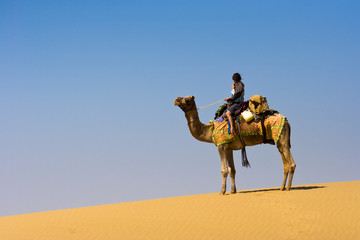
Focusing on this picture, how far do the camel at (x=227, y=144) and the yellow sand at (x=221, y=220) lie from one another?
2.41 feet

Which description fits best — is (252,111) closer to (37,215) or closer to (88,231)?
(88,231)

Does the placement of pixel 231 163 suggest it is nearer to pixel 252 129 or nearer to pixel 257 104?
pixel 252 129

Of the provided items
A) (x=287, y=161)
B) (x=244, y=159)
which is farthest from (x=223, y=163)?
(x=287, y=161)

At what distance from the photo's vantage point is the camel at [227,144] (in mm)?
18531

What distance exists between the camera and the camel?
60.8 ft

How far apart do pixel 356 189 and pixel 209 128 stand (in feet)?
19.7

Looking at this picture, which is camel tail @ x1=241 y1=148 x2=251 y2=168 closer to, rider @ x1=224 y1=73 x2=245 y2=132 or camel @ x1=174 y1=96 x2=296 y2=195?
camel @ x1=174 y1=96 x2=296 y2=195

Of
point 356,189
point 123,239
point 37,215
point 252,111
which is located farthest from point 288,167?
point 37,215

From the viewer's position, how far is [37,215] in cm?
2138

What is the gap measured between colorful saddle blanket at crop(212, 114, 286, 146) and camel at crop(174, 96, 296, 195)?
17cm

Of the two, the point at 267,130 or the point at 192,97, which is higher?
the point at 192,97

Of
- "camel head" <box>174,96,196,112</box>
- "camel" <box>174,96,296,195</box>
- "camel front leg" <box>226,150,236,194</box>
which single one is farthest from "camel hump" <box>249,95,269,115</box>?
"camel head" <box>174,96,196,112</box>

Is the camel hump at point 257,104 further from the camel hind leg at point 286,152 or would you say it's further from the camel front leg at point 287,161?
the camel front leg at point 287,161

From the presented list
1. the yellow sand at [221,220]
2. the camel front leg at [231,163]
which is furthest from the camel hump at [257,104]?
the yellow sand at [221,220]
